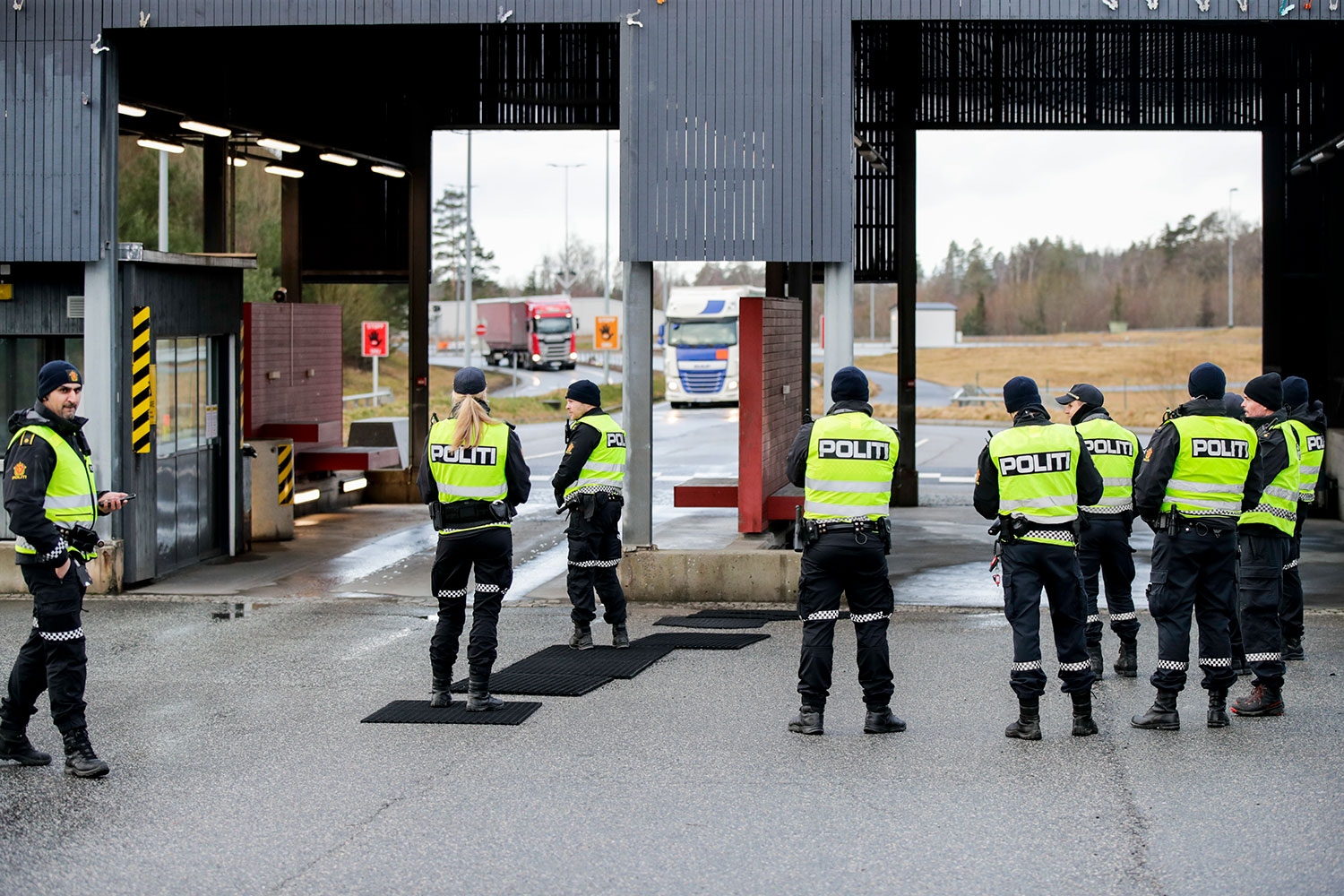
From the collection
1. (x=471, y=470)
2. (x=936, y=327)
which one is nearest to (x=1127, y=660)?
(x=471, y=470)

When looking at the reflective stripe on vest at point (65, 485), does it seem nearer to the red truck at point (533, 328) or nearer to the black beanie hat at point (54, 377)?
the black beanie hat at point (54, 377)

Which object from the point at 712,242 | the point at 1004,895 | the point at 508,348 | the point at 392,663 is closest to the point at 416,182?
the point at 712,242

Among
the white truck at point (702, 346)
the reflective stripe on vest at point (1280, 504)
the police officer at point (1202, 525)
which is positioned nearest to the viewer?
the police officer at point (1202, 525)

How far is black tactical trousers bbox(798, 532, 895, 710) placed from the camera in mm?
8984

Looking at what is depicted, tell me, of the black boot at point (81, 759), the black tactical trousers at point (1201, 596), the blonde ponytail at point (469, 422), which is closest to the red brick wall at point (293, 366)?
the blonde ponytail at point (469, 422)

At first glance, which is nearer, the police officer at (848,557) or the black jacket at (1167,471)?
the police officer at (848,557)

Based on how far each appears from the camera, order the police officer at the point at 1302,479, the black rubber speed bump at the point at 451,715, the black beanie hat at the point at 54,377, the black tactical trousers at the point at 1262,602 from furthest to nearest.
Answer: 1. the police officer at the point at 1302,479
2. the black tactical trousers at the point at 1262,602
3. the black rubber speed bump at the point at 451,715
4. the black beanie hat at the point at 54,377

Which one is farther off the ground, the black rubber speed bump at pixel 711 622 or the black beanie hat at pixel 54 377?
the black beanie hat at pixel 54 377

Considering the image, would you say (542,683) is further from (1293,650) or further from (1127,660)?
(1293,650)

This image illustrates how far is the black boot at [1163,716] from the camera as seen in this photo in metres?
9.13

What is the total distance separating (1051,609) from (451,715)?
11.7 feet

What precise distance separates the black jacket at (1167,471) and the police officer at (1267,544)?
0.73 ft

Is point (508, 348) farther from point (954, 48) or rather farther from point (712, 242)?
point (712, 242)

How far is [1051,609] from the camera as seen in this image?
8.96 meters
